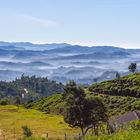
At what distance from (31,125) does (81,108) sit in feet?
152

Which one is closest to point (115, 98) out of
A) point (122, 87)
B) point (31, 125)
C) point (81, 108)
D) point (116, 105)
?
point (116, 105)

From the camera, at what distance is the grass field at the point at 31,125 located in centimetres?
9544

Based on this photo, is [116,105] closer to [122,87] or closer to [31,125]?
[122,87]

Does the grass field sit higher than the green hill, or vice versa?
the green hill

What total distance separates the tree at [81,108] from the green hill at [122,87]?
8243 centimetres

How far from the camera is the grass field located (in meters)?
95.4

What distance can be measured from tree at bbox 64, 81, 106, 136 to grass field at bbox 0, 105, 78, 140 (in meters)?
13.0

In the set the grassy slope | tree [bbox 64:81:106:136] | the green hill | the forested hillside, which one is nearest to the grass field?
the grassy slope

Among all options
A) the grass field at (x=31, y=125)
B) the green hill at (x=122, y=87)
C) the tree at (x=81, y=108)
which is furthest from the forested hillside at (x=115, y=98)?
the tree at (x=81, y=108)

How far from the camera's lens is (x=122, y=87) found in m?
171

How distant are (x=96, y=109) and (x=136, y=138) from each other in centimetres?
4406

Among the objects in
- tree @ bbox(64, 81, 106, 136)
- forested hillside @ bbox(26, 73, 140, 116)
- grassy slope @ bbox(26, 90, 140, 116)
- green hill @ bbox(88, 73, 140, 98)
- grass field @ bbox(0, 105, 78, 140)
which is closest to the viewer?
tree @ bbox(64, 81, 106, 136)

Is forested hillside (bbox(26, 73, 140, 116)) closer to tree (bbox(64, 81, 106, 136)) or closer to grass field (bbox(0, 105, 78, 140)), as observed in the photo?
grass field (bbox(0, 105, 78, 140))

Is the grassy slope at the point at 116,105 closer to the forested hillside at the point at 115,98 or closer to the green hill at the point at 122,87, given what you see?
the forested hillside at the point at 115,98
